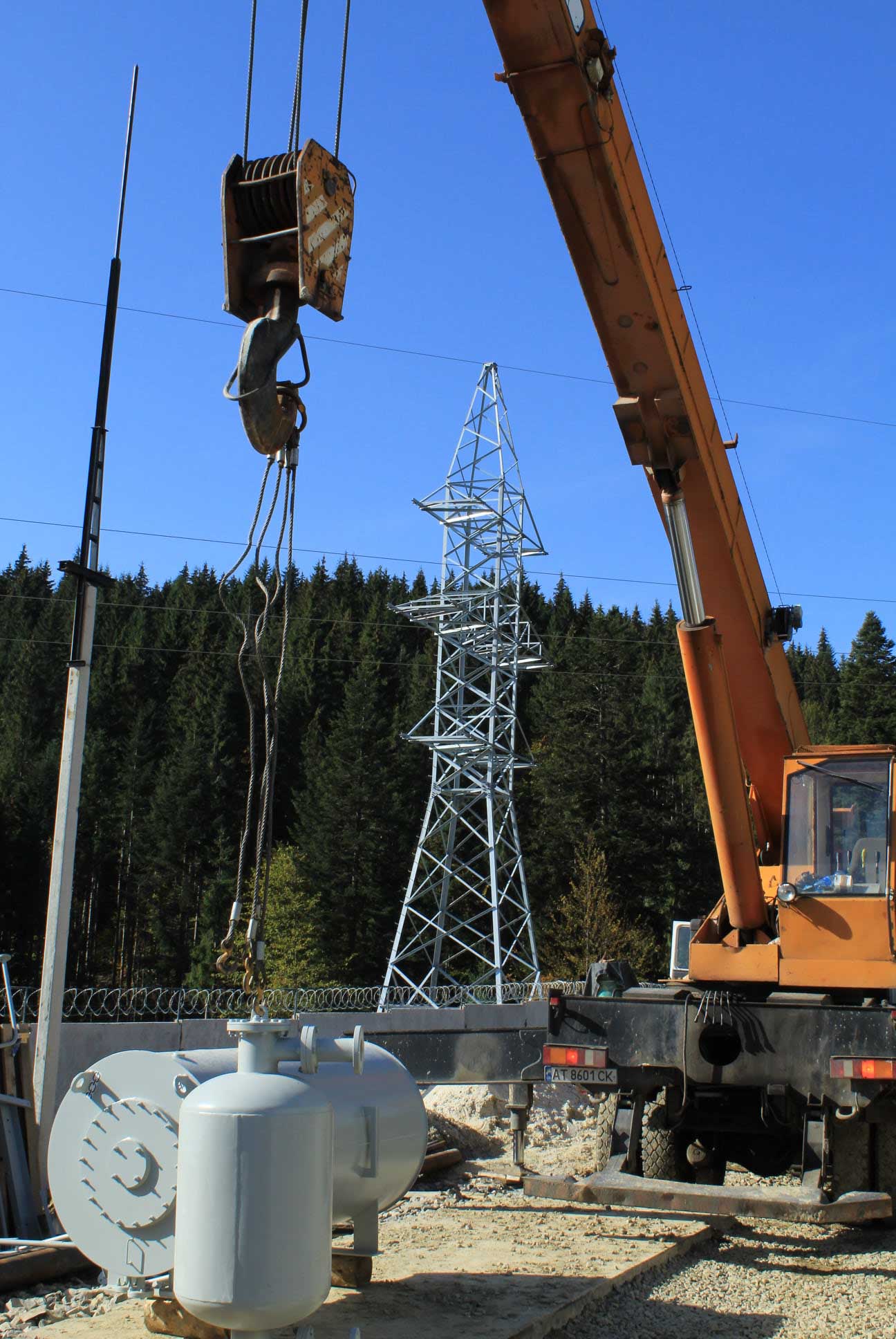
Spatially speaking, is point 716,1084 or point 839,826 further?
point 839,826

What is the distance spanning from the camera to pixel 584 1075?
8.64 metres

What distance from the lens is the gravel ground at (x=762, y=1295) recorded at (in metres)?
5.84

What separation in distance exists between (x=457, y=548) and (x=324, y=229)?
27159 mm

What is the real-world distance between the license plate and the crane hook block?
5.64m

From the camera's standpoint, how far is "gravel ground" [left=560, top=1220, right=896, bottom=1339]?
584cm

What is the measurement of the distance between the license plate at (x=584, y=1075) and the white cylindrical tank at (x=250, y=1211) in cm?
453

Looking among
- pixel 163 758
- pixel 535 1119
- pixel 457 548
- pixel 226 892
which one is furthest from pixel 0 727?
pixel 535 1119

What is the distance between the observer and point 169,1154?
5004mm

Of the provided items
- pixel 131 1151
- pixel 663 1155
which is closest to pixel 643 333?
pixel 663 1155

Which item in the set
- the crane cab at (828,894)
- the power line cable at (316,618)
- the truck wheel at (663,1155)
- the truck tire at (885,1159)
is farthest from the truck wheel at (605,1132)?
the power line cable at (316,618)

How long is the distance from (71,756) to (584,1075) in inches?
160

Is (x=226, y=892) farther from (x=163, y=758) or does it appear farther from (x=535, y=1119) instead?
(x=535, y=1119)

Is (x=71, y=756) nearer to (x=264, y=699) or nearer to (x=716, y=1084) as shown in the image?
(x=264, y=699)

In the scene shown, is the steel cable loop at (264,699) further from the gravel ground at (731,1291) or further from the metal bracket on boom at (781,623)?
the metal bracket on boom at (781,623)
